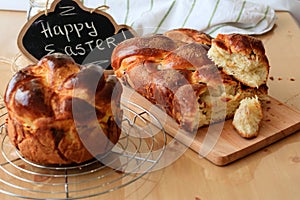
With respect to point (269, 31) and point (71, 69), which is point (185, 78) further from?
point (269, 31)

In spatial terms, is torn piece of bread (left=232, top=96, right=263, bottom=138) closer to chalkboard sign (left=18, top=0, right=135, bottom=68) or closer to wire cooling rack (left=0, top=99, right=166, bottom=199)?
wire cooling rack (left=0, top=99, right=166, bottom=199)

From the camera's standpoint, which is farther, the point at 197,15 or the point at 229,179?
the point at 197,15

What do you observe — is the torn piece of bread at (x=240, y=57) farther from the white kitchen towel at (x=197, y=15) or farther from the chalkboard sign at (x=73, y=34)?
the white kitchen towel at (x=197, y=15)

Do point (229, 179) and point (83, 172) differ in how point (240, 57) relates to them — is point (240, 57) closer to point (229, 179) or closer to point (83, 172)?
point (229, 179)

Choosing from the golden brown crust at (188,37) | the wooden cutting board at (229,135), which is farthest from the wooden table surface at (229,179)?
the golden brown crust at (188,37)

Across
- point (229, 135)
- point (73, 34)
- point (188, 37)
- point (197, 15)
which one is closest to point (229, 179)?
point (229, 135)
